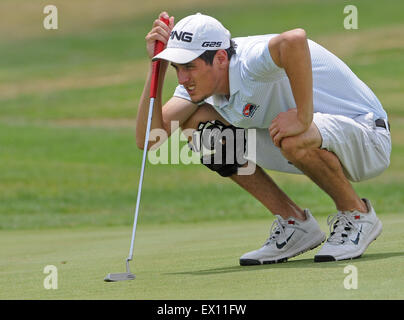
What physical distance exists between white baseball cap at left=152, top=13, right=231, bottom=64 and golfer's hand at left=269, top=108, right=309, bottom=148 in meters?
0.45

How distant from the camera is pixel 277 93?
452 cm

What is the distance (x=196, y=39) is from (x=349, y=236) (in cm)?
128

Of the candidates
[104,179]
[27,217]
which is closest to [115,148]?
[104,179]

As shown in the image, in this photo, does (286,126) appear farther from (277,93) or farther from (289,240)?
(289,240)

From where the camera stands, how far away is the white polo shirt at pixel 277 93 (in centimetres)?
441

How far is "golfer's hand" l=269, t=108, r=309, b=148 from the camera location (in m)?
4.30

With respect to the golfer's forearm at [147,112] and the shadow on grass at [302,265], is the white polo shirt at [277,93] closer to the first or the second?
the golfer's forearm at [147,112]

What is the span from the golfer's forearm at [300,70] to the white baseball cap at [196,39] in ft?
1.33

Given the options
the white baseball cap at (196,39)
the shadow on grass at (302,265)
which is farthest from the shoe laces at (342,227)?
the white baseball cap at (196,39)

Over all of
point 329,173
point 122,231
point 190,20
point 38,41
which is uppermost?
point 38,41

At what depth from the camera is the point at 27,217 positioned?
1041 cm

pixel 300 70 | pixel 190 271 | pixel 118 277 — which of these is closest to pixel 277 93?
pixel 300 70
